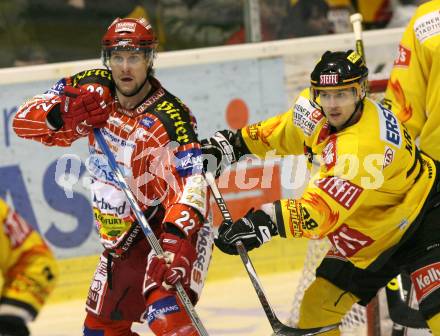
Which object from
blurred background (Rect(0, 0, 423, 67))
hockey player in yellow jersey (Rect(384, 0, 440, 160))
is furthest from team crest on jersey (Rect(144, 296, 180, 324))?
blurred background (Rect(0, 0, 423, 67))

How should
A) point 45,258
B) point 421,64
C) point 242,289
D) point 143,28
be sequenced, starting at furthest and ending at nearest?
1. point 242,289
2. point 421,64
3. point 143,28
4. point 45,258

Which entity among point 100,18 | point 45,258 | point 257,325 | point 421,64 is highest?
point 100,18

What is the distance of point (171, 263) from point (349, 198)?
0.67 meters

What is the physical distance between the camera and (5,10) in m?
6.46

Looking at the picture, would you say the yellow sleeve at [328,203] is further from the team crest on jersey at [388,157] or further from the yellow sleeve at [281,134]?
the yellow sleeve at [281,134]

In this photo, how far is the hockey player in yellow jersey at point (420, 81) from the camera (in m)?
5.02

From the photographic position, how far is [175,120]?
4.36 meters

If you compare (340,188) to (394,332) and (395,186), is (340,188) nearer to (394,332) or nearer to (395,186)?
(395,186)

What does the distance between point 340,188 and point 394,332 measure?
→ 4.39ft

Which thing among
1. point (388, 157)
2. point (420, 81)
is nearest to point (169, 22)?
point (420, 81)

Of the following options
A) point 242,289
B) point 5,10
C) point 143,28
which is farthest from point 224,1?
point 143,28

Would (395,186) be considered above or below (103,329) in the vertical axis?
above

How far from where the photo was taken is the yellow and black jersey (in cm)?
410

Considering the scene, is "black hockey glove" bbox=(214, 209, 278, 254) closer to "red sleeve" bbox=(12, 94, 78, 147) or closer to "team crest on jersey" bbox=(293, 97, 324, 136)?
"team crest on jersey" bbox=(293, 97, 324, 136)
